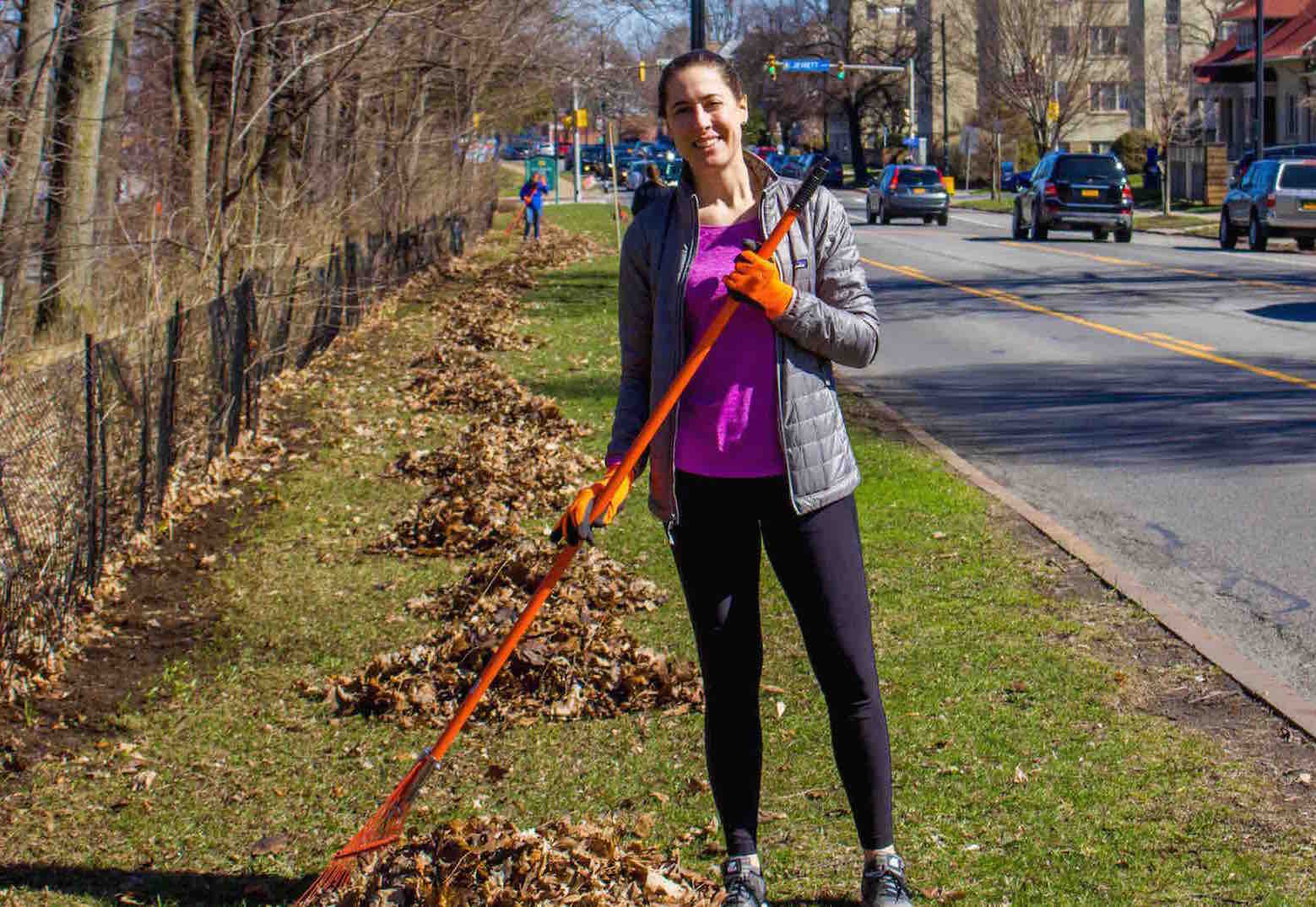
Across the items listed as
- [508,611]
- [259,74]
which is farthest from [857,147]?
[508,611]

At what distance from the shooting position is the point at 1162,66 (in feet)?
279

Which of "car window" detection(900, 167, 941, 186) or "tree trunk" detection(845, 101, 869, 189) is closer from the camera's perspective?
"car window" detection(900, 167, 941, 186)

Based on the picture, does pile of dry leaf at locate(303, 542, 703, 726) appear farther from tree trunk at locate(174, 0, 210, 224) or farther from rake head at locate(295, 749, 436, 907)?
tree trunk at locate(174, 0, 210, 224)

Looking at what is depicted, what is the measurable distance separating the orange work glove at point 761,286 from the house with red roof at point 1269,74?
5722 centimetres

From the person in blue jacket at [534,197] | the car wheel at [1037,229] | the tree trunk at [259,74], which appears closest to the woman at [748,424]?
the tree trunk at [259,74]

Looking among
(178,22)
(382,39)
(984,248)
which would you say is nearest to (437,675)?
(178,22)

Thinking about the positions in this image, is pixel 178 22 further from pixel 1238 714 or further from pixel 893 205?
pixel 893 205

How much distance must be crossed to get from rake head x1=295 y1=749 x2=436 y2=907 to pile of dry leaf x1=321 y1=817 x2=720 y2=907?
0.07 metres

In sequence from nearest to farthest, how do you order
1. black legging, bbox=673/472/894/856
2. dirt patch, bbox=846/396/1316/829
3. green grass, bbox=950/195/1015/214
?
black legging, bbox=673/472/894/856, dirt patch, bbox=846/396/1316/829, green grass, bbox=950/195/1015/214

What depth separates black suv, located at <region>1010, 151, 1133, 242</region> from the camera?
34188mm

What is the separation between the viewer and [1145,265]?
27.1m

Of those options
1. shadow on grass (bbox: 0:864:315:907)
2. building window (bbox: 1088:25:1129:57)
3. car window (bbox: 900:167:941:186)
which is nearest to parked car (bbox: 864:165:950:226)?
car window (bbox: 900:167:941:186)

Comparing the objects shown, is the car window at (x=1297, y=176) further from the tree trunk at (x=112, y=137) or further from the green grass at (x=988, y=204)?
the green grass at (x=988, y=204)

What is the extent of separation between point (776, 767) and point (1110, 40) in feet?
257
